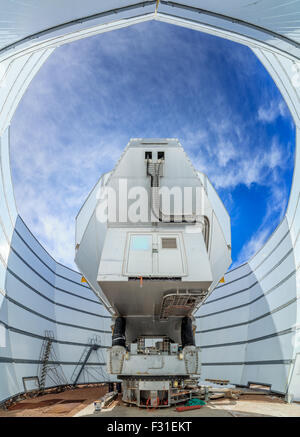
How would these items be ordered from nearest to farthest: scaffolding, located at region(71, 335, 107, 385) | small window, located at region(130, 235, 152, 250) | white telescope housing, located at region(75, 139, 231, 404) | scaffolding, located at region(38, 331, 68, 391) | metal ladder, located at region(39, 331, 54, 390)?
white telescope housing, located at region(75, 139, 231, 404) → small window, located at region(130, 235, 152, 250) → metal ladder, located at region(39, 331, 54, 390) → scaffolding, located at region(38, 331, 68, 391) → scaffolding, located at region(71, 335, 107, 385)

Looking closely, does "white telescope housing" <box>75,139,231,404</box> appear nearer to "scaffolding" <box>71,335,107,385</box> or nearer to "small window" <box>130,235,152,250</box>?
"small window" <box>130,235,152,250</box>

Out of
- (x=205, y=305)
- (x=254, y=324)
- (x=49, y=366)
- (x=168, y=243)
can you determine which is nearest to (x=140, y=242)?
(x=168, y=243)

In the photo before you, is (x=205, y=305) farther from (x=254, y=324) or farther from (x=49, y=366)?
(x=49, y=366)

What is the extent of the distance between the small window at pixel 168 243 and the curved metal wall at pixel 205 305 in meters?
6.12

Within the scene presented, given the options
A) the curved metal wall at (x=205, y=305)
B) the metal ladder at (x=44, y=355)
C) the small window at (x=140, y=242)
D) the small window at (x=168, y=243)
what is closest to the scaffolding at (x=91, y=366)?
the curved metal wall at (x=205, y=305)

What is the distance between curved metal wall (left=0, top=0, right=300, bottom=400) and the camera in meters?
5.54

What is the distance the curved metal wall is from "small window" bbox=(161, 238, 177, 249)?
6.12m

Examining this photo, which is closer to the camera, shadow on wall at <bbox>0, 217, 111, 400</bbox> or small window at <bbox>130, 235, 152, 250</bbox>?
small window at <bbox>130, 235, 152, 250</bbox>

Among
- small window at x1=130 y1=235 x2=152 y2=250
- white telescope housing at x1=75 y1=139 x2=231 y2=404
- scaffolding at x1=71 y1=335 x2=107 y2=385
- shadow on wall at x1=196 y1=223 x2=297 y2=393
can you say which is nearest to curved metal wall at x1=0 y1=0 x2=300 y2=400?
shadow on wall at x1=196 y1=223 x2=297 y2=393

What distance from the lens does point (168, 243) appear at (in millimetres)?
8453

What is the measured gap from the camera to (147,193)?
8.96 meters

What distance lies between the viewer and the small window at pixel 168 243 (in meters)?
8.33

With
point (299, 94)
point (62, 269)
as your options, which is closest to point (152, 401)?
point (299, 94)

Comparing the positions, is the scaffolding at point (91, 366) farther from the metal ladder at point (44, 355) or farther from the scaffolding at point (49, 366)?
the metal ladder at point (44, 355)
